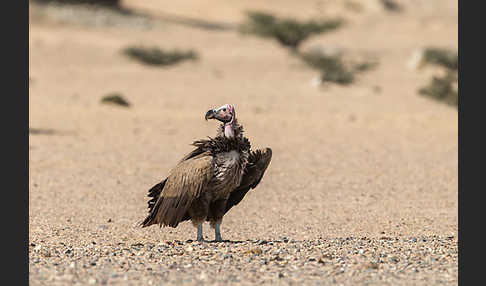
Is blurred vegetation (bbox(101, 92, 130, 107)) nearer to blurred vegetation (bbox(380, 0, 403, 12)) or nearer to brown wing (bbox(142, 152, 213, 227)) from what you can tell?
brown wing (bbox(142, 152, 213, 227))

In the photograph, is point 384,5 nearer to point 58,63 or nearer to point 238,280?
point 58,63

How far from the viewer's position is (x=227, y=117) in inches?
392

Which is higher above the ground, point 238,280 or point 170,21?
point 170,21

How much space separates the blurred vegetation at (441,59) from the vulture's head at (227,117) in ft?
94.7

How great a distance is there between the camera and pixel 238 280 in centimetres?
A: 780

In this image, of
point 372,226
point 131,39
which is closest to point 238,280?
point 372,226

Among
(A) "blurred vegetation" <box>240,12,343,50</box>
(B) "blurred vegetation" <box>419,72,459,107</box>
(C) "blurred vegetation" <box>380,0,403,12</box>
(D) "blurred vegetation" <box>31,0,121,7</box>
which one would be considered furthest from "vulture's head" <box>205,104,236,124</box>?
(C) "blurred vegetation" <box>380,0,403,12</box>

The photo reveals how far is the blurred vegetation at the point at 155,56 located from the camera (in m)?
37.8

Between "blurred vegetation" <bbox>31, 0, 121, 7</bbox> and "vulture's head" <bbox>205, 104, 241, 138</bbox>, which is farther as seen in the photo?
"blurred vegetation" <bbox>31, 0, 121, 7</bbox>

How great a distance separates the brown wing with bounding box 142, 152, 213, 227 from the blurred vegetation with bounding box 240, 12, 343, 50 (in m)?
32.7

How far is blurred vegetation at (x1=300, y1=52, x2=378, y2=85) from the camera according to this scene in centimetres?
3381

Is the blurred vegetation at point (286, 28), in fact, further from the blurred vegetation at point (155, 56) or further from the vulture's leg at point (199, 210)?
the vulture's leg at point (199, 210)

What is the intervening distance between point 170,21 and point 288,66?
15.2 metres

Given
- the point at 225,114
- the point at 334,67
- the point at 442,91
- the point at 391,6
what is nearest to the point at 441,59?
the point at 334,67
